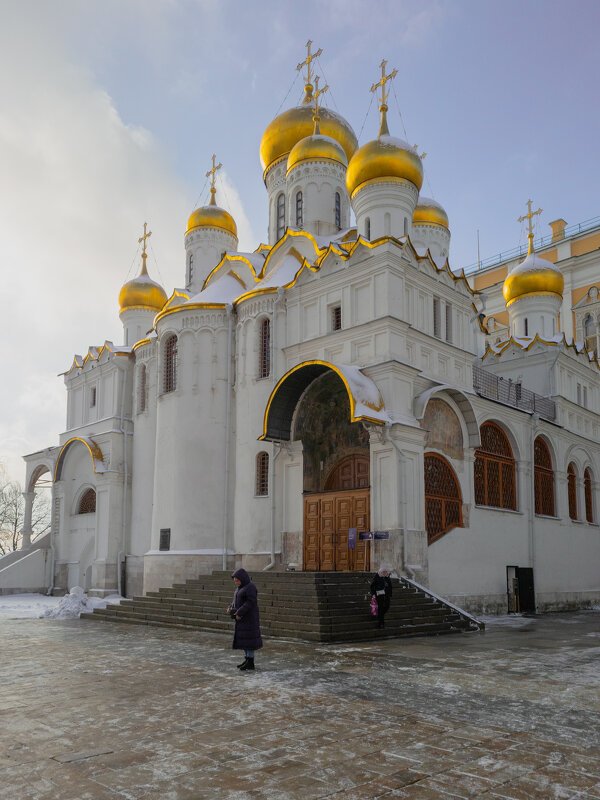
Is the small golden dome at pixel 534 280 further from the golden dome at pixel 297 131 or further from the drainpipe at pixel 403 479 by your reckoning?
the drainpipe at pixel 403 479

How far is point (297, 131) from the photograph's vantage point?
23.8 m

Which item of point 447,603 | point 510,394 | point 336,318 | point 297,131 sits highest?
point 297,131

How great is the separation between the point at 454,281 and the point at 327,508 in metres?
6.60

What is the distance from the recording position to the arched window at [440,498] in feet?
53.1

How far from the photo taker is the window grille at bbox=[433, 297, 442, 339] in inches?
700

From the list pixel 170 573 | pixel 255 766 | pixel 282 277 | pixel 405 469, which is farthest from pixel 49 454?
pixel 255 766

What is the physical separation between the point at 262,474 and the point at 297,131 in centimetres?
1209

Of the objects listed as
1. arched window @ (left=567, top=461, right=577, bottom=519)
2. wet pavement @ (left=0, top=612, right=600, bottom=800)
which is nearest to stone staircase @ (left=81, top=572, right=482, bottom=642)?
wet pavement @ (left=0, top=612, right=600, bottom=800)

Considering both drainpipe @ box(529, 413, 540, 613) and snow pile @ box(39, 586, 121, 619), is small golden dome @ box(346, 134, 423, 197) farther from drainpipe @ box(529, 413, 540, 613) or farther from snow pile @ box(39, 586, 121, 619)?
snow pile @ box(39, 586, 121, 619)

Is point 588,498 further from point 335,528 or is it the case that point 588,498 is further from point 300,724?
point 300,724

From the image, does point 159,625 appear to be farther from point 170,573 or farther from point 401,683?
point 401,683

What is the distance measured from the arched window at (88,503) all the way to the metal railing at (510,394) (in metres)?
13.1

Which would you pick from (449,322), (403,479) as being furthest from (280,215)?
(403,479)

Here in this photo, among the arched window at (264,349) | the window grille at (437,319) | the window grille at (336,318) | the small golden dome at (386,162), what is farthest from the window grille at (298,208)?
the window grille at (437,319)
